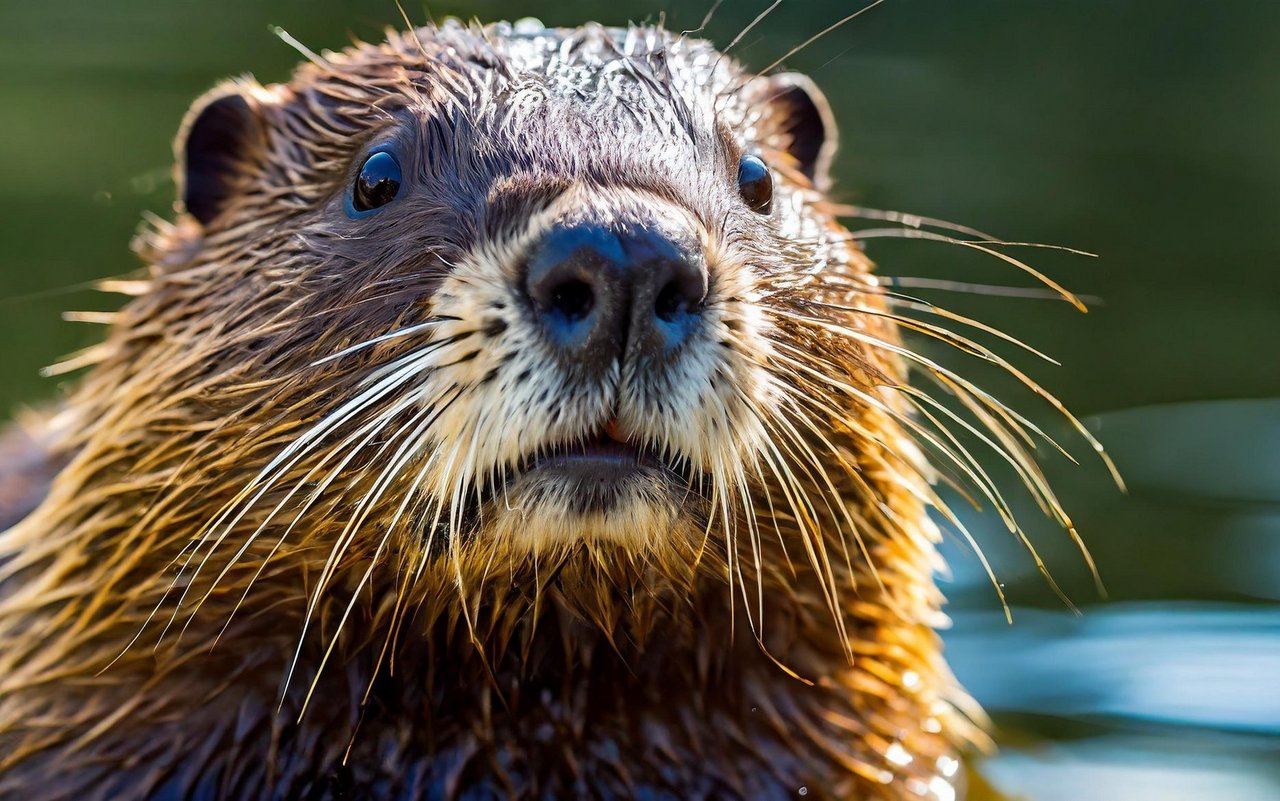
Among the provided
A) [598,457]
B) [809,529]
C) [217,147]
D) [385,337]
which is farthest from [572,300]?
[217,147]

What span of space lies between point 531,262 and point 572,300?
3.5 inches

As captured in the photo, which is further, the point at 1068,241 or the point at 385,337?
the point at 1068,241

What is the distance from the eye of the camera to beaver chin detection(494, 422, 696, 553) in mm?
2975

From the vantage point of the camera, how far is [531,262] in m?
2.90

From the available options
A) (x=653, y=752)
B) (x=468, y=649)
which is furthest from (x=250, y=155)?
(x=653, y=752)

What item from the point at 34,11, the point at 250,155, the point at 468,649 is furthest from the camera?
the point at 34,11

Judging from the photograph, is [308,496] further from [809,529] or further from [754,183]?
[754,183]

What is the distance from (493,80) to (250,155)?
0.72 metres

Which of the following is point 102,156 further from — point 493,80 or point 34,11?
point 493,80

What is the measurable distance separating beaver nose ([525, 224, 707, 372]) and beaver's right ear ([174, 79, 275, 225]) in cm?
137

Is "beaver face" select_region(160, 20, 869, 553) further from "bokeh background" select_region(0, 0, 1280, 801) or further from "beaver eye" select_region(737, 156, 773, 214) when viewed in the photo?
"bokeh background" select_region(0, 0, 1280, 801)

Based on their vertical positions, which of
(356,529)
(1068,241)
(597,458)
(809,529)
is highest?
(597,458)

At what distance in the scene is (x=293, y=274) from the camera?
11.8 ft

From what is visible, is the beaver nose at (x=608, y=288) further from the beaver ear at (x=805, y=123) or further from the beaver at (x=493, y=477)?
the beaver ear at (x=805, y=123)
